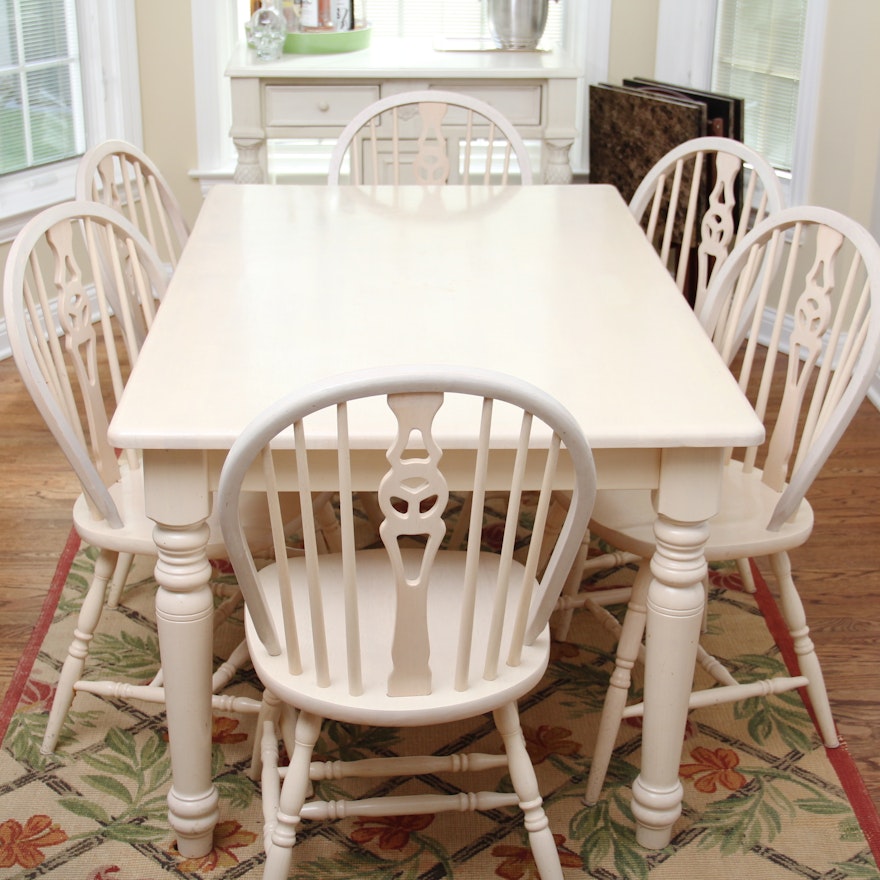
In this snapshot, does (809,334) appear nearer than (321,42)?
Result: Yes

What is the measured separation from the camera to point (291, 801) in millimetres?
1606

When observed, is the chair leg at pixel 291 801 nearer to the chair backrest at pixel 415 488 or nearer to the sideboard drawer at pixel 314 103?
the chair backrest at pixel 415 488

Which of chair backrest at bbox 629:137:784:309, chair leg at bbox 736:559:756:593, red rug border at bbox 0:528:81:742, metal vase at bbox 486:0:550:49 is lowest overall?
red rug border at bbox 0:528:81:742

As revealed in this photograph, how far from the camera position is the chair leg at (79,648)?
79.5 inches

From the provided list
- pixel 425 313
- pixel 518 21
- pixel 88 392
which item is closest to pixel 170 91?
pixel 518 21

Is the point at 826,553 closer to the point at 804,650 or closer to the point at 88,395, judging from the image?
the point at 804,650

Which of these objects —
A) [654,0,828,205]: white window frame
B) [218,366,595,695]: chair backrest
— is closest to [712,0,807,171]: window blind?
[654,0,828,205]: white window frame

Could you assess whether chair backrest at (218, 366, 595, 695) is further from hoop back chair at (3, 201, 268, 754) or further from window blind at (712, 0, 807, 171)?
window blind at (712, 0, 807, 171)

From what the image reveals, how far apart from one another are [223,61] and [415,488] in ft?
10.0

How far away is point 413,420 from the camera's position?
1.30 meters

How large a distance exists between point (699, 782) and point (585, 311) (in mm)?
779

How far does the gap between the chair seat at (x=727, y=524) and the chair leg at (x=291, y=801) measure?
1.84 ft

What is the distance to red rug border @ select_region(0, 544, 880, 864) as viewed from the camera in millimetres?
1930

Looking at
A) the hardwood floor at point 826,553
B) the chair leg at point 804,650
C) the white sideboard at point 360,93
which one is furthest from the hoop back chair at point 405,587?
the white sideboard at point 360,93
